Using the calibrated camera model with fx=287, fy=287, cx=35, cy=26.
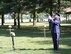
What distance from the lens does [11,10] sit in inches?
1620

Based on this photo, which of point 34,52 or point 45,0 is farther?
point 45,0

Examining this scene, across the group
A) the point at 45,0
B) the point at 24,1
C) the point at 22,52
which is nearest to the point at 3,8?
the point at 24,1

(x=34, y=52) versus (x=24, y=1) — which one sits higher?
(x=24, y=1)

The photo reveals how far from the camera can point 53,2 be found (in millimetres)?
39250

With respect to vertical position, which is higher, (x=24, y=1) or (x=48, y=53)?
(x=24, y=1)

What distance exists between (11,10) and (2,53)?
26702mm

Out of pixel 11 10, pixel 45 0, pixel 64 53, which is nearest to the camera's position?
pixel 64 53

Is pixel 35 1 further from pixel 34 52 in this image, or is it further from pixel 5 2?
pixel 34 52

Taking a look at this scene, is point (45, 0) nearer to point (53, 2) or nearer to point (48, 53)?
point (53, 2)

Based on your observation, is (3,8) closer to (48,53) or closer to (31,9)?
(31,9)

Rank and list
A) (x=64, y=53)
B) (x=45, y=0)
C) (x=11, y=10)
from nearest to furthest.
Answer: (x=64, y=53)
(x=45, y=0)
(x=11, y=10)

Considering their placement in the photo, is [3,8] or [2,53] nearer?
[2,53]

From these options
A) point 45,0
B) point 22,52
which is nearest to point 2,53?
point 22,52

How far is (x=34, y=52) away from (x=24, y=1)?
2626 centimetres
